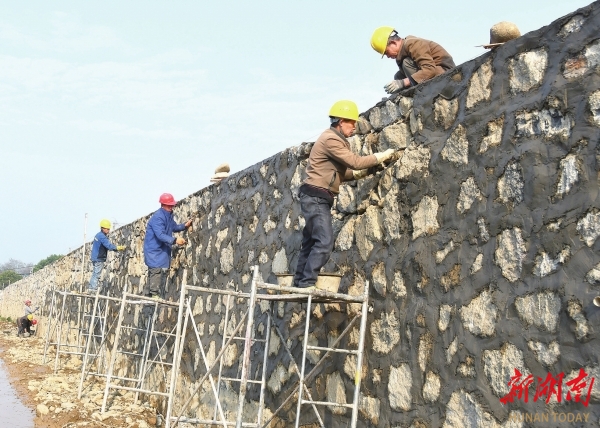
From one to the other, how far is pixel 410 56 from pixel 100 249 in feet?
32.6

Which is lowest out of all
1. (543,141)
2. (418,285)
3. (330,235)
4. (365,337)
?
(365,337)

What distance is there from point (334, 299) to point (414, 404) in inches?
39.4

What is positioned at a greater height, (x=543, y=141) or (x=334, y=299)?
(x=543, y=141)

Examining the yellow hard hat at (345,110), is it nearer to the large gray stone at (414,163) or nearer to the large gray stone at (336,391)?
the large gray stone at (414,163)

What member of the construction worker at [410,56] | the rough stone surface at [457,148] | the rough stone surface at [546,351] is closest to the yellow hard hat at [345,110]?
the construction worker at [410,56]

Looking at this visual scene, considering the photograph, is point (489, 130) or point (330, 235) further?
point (330, 235)

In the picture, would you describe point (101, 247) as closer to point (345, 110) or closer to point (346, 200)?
point (346, 200)

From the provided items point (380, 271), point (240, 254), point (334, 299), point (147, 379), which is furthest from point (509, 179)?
point (147, 379)

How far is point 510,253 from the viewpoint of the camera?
12.6 feet

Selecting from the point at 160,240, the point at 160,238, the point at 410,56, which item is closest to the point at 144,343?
the point at 160,240

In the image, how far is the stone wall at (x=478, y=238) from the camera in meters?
3.49

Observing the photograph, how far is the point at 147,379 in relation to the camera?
33.0 ft

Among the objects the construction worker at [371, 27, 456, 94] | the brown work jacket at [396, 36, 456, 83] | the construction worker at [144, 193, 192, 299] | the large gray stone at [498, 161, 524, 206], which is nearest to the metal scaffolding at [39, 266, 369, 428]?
the construction worker at [144, 193, 192, 299]

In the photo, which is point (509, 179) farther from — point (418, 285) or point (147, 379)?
point (147, 379)
